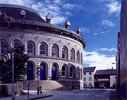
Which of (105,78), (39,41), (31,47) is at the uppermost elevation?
(39,41)

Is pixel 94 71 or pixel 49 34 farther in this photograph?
pixel 94 71

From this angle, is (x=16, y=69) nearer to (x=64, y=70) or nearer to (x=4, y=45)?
(x=4, y=45)

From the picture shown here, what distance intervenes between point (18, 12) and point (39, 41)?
23.6 feet

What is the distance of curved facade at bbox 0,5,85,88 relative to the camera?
54.5 m

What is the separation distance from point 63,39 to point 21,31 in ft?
32.2

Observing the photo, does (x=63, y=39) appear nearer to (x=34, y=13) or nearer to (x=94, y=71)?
(x=34, y=13)

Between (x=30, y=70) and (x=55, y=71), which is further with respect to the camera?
(x=55, y=71)

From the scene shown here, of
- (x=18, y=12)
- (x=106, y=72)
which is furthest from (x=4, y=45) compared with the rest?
(x=106, y=72)

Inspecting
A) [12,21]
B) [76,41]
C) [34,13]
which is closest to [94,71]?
[76,41]

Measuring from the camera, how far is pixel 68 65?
2474 inches

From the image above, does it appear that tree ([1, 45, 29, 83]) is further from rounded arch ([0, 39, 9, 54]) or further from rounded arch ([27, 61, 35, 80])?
rounded arch ([27, 61, 35, 80])

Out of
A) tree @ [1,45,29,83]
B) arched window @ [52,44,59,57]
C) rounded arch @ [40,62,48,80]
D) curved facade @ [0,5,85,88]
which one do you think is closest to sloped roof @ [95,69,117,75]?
curved facade @ [0,5,85,88]

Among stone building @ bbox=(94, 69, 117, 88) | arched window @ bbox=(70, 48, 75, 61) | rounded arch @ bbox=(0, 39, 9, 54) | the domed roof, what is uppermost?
the domed roof

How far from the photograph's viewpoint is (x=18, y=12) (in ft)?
193
